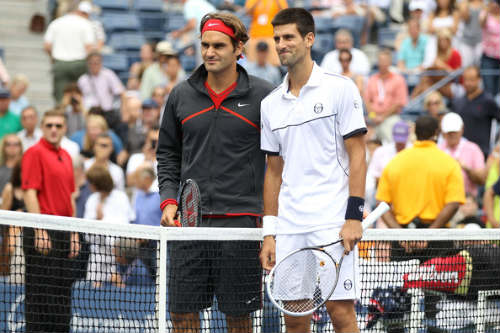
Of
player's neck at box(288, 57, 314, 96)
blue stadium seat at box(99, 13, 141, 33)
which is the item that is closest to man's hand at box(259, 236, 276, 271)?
player's neck at box(288, 57, 314, 96)

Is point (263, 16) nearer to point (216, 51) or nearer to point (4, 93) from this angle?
point (4, 93)

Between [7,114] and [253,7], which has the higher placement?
[253,7]

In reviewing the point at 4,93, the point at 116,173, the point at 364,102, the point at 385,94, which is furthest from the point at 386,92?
the point at 4,93

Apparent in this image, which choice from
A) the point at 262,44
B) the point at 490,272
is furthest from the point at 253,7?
the point at 490,272

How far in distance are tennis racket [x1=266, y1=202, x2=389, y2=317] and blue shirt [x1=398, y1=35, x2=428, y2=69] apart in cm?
976

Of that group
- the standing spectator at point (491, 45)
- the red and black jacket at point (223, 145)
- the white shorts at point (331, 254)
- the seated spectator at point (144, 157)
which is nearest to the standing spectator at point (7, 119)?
the seated spectator at point (144, 157)

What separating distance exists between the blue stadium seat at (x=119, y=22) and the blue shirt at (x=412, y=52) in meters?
5.32

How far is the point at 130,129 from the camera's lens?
12.5m

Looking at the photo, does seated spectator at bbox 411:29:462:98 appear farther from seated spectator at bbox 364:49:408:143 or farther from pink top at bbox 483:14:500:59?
seated spectator at bbox 364:49:408:143

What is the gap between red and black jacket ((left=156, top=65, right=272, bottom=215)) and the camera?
5641 mm

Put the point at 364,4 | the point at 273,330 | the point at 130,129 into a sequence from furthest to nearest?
the point at 364,4 < the point at 130,129 < the point at 273,330

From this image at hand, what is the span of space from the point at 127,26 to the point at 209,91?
1191cm

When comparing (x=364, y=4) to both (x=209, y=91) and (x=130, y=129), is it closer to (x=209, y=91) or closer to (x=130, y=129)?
(x=130, y=129)

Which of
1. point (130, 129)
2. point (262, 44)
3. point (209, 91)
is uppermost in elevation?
point (262, 44)
